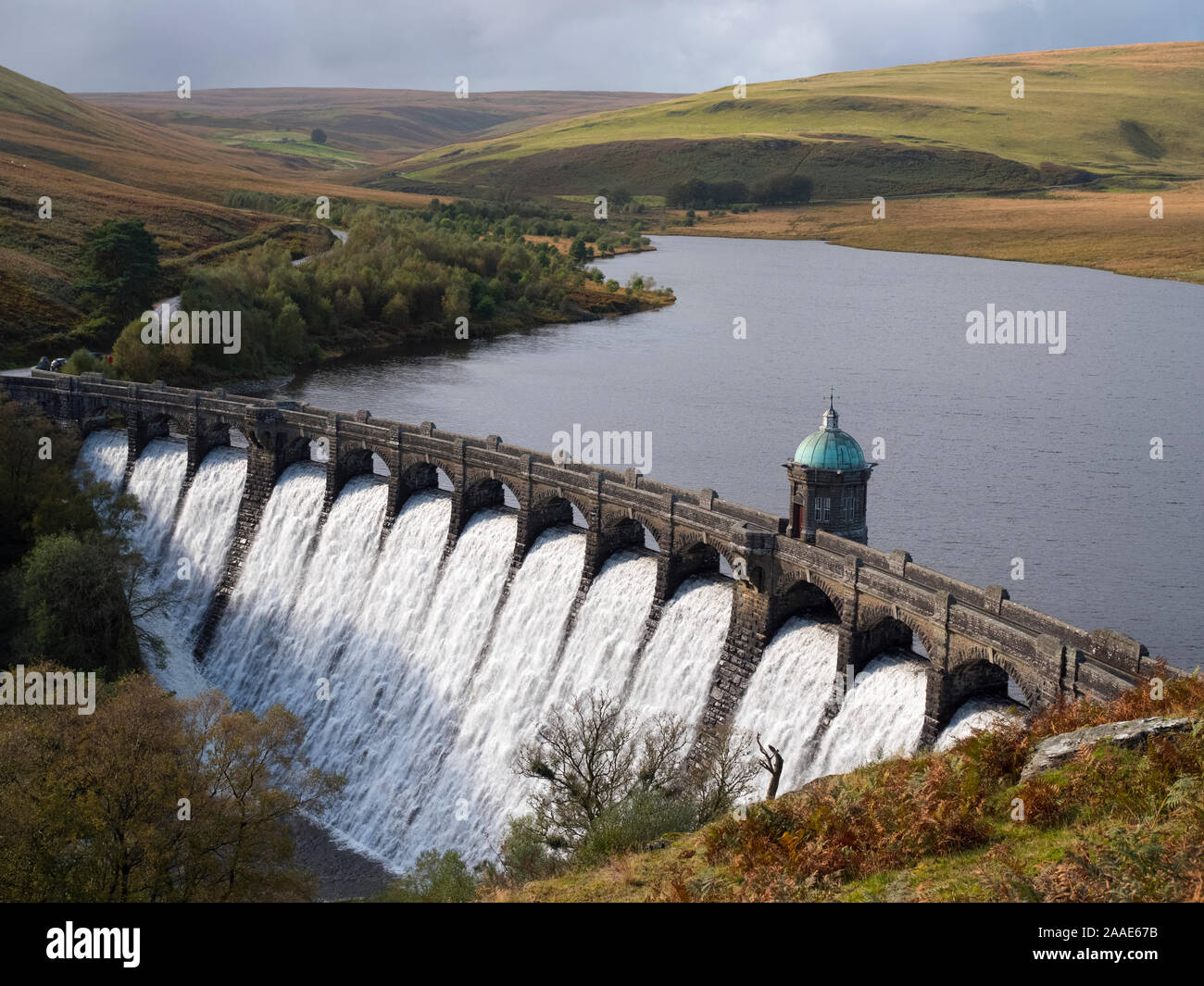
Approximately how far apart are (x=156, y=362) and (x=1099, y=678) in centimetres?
10558

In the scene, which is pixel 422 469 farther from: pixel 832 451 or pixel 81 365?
pixel 81 365

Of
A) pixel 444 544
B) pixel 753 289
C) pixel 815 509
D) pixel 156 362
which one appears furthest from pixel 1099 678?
pixel 753 289

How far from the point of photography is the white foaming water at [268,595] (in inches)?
3191

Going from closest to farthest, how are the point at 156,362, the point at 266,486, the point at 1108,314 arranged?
the point at 266,486
the point at 156,362
the point at 1108,314

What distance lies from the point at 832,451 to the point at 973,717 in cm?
1393

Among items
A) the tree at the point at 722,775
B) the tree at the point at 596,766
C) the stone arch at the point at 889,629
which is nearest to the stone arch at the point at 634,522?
the tree at the point at 596,766

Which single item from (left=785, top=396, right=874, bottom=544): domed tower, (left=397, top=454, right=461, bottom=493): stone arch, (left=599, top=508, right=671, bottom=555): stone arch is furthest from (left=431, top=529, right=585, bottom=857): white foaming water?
(left=785, top=396, right=874, bottom=544): domed tower

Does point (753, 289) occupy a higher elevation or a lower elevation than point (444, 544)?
higher

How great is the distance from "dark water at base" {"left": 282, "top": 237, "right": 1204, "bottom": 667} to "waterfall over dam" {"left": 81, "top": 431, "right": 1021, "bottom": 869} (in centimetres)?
2378

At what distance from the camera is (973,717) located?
45.9 m

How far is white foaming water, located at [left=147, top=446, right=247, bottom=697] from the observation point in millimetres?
87062

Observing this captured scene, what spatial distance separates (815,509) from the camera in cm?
5594

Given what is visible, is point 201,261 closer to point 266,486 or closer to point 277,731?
point 266,486

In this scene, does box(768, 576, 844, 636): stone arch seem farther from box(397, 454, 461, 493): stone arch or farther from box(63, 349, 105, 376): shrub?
box(63, 349, 105, 376): shrub
